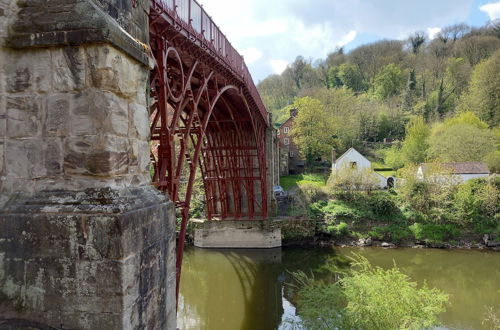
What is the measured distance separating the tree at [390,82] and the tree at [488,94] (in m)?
15.2

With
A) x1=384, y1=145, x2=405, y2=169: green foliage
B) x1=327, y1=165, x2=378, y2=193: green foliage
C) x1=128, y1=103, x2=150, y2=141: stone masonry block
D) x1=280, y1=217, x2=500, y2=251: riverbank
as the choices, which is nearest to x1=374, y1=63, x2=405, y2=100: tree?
x1=384, y1=145, x2=405, y2=169: green foliage

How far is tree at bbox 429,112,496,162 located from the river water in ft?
35.9

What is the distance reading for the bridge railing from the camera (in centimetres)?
652

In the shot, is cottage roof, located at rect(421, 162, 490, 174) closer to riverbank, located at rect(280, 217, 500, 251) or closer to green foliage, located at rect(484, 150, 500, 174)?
green foliage, located at rect(484, 150, 500, 174)

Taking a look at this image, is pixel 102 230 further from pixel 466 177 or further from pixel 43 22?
pixel 466 177

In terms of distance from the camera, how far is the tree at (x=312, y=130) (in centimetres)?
3566

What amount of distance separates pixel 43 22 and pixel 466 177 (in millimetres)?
29197

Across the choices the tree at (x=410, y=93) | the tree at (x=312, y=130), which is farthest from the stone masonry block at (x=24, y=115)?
the tree at (x=410, y=93)

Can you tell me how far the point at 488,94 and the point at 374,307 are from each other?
3589 centimetres

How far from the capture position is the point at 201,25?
8.27m

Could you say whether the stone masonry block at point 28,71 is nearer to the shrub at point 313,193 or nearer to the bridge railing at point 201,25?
the bridge railing at point 201,25

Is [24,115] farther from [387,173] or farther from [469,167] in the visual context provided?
[387,173]

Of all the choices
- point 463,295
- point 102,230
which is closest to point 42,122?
point 102,230

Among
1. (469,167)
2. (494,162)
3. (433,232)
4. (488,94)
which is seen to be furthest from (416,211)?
(488,94)
